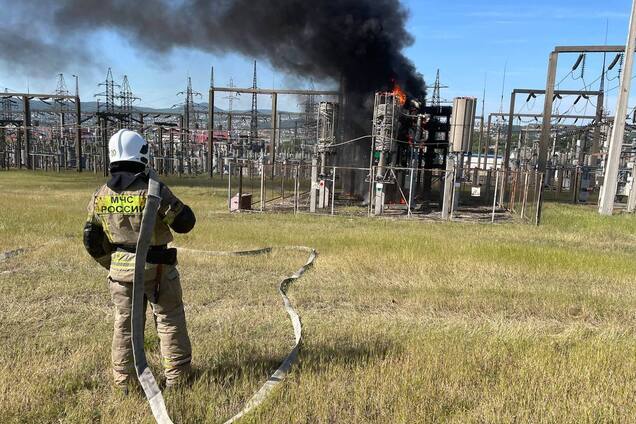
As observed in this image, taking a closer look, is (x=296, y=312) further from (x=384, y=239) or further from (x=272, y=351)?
(x=384, y=239)

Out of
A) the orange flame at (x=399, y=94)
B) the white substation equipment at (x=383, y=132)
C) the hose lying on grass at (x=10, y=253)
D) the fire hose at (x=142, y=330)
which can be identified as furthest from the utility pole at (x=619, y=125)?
the hose lying on grass at (x=10, y=253)

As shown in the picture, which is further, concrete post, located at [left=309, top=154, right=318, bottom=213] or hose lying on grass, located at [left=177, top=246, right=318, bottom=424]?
concrete post, located at [left=309, top=154, right=318, bottom=213]

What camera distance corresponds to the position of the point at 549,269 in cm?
815

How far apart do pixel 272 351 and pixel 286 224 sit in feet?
30.2

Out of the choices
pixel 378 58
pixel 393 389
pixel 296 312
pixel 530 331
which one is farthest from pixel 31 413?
pixel 378 58

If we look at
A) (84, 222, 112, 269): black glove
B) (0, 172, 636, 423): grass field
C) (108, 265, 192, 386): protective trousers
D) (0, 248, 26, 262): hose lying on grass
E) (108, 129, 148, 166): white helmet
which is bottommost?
(0, 248, 26, 262): hose lying on grass

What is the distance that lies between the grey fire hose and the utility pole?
1788 cm

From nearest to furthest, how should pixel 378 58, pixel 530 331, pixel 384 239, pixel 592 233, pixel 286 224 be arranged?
pixel 530 331 < pixel 384 239 < pixel 592 233 < pixel 286 224 < pixel 378 58

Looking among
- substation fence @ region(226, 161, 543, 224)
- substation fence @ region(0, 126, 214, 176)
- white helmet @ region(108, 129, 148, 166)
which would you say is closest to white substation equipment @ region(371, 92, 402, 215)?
substation fence @ region(226, 161, 543, 224)

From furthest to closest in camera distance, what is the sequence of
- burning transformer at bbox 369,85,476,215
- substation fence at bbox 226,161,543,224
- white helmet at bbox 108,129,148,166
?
A: 1. burning transformer at bbox 369,85,476,215
2. substation fence at bbox 226,161,543,224
3. white helmet at bbox 108,129,148,166

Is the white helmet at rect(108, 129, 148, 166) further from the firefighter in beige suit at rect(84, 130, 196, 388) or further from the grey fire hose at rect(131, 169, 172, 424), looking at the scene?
the grey fire hose at rect(131, 169, 172, 424)

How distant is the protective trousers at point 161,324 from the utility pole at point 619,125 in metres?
17.6

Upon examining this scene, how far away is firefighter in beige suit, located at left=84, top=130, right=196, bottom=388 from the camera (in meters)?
3.19

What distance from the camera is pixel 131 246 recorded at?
3277 mm
